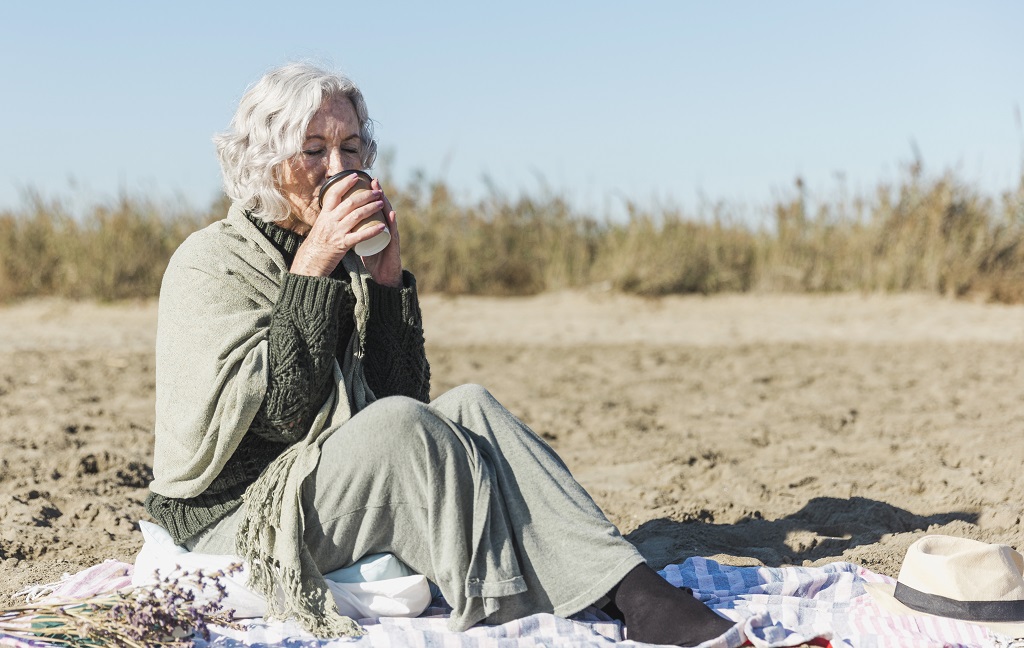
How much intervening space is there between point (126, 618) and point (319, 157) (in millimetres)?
1301

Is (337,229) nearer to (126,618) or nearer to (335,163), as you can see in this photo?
(335,163)

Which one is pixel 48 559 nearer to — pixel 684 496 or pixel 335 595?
pixel 335 595

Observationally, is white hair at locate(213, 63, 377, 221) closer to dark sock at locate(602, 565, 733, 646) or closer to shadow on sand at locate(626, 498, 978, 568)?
dark sock at locate(602, 565, 733, 646)

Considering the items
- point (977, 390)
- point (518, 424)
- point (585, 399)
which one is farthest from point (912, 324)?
point (518, 424)

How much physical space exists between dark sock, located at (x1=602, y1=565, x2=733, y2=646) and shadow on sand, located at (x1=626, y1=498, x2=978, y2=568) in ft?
2.76

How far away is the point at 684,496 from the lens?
14.7 ft

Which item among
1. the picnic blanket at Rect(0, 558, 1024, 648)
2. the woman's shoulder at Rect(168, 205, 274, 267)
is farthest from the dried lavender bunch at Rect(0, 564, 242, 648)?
the woman's shoulder at Rect(168, 205, 274, 267)

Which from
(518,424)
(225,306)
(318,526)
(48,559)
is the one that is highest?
(225,306)

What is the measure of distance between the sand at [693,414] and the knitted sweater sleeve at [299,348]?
1.24 m

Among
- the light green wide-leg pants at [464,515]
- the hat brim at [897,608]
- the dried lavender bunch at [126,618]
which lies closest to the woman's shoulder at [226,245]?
the light green wide-leg pants at [464,515]

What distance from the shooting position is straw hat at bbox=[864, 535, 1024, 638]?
273 cm

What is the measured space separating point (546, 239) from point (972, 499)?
7.36m

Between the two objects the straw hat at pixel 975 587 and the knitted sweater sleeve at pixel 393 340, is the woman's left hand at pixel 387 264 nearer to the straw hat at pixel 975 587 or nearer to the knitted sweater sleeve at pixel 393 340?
the knitted sweater sleeve at pixel 393 340

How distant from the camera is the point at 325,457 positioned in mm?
2705
